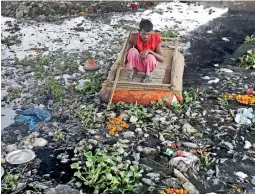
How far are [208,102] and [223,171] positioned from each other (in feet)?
5.74

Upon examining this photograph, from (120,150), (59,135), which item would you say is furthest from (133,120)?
(59,135)

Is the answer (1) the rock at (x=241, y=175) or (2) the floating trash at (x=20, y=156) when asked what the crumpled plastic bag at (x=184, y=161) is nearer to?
(1) the rock at (x=241, y=175)

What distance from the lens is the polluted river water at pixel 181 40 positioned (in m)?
4.42

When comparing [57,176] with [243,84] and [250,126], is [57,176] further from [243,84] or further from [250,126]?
[243,84]

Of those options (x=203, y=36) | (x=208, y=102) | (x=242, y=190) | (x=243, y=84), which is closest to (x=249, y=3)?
(x=203, y=36)

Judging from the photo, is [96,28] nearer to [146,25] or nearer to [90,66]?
[90,66]

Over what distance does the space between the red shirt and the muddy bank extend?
5163 millimetres

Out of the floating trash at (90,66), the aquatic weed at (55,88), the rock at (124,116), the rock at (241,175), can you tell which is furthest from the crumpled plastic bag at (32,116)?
the rock at (241,175)

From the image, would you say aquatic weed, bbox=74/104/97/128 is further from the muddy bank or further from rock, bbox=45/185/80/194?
the muddy bank

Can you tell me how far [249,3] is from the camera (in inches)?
460

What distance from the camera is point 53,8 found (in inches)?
421

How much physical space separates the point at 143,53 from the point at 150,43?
229 mm

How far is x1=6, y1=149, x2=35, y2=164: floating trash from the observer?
448cm

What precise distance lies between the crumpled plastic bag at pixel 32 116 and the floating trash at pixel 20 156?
2.13ft
